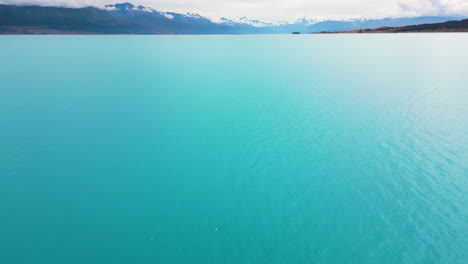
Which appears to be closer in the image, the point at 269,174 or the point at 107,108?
the point at 269,174

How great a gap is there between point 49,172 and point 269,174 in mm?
14815

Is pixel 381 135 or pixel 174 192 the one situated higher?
pixel 381 135

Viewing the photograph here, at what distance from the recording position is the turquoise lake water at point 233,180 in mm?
11688

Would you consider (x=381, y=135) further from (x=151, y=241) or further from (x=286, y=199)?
(x=151, y=241)

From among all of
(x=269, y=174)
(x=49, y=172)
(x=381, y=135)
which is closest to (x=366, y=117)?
(x=381, y=135)

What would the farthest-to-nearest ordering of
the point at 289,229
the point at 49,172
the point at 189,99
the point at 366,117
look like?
1. the point at 189,99
2. the point at 366,117
3. the point at 49,172
4. the point at 289,229

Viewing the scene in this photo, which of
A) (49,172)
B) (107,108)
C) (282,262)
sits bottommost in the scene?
(282,262)

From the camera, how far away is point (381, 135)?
2298 cm

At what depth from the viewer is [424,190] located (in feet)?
50.2

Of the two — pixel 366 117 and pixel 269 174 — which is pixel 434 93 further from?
pixel 269 174

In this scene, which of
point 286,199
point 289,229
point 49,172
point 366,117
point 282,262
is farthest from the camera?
point 366,117

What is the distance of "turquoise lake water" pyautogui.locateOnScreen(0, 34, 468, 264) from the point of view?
38.3ft

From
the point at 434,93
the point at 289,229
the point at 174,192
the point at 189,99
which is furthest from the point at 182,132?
the point at 434,93

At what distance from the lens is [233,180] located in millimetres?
16578
